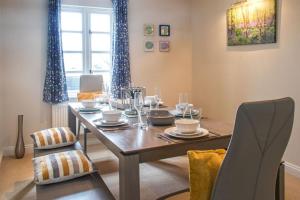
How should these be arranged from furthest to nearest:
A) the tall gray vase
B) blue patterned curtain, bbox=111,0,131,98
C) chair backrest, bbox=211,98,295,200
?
blue patterned curtain, bbox=111,0,131,98
the tall gray vase
chair backrest, bbox=211,98,295,200

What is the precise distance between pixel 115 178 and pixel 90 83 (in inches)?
52.3

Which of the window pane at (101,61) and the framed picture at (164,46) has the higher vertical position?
the framed picture at (164,46)

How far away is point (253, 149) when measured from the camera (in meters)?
1.24

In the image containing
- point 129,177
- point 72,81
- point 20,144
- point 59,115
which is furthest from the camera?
point 72,81

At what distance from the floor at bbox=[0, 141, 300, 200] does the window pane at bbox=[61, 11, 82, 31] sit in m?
1.87

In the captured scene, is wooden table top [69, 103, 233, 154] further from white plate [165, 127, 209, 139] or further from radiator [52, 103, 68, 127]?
radiator [52, 103, 68, 127]

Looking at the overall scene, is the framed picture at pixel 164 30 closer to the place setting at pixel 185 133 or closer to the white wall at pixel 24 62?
the white wall at pixel 24 62

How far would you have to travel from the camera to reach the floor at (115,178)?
8.88 ft

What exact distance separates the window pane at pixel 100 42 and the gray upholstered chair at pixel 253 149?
341 centimetres

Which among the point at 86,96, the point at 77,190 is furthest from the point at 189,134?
the point at 86,96

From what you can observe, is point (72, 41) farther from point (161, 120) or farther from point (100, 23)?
point (161, 120)

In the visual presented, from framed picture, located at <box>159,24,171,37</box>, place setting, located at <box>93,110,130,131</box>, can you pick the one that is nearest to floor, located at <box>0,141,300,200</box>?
place setting, located at <box>93,110,130,131</box>

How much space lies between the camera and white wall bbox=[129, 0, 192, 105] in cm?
445

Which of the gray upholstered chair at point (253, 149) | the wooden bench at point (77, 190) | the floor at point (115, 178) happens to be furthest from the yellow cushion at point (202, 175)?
the floor at point (115, 178)
